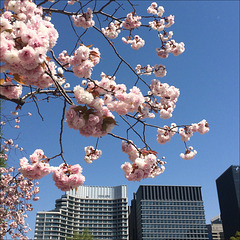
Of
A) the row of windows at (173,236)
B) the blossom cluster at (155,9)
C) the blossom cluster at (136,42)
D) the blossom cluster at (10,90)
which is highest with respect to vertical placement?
the blossom cluster at (155,9)

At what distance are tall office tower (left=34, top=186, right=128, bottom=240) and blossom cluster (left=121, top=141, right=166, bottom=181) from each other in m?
99.1

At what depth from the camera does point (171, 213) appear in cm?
9300

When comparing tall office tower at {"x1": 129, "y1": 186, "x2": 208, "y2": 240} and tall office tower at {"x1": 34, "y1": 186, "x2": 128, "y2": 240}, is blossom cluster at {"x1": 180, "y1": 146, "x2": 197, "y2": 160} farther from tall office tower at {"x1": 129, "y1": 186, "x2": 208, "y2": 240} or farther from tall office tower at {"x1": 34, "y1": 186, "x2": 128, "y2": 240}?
tall office tower at {"x1": 34, "y1": 186, "x2": 128, "y2": 240}

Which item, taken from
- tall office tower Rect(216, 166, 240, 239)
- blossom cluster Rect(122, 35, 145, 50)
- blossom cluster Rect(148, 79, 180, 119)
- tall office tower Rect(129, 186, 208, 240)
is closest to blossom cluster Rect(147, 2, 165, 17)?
blossom cluster Rect(122, 35, 145, 50)

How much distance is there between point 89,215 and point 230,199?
57.0 meters

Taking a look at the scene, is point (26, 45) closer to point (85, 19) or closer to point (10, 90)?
point (10, 90)

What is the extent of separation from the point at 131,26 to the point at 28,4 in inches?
106

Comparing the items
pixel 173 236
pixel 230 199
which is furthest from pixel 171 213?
pixel 230 199

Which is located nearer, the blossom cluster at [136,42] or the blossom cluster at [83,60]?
the blossom cluster at [83,60]

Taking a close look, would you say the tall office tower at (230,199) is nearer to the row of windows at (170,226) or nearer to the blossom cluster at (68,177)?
the row of windows at (170,226)

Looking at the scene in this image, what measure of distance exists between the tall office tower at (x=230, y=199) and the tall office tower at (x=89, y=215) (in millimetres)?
37206

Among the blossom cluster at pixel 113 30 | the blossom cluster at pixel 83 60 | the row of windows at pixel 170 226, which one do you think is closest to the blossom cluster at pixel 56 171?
the blossom cluster at pixel 83 60

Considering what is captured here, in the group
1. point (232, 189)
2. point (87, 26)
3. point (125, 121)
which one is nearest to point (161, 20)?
point (87, 26)

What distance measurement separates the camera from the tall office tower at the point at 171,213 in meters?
88.6
